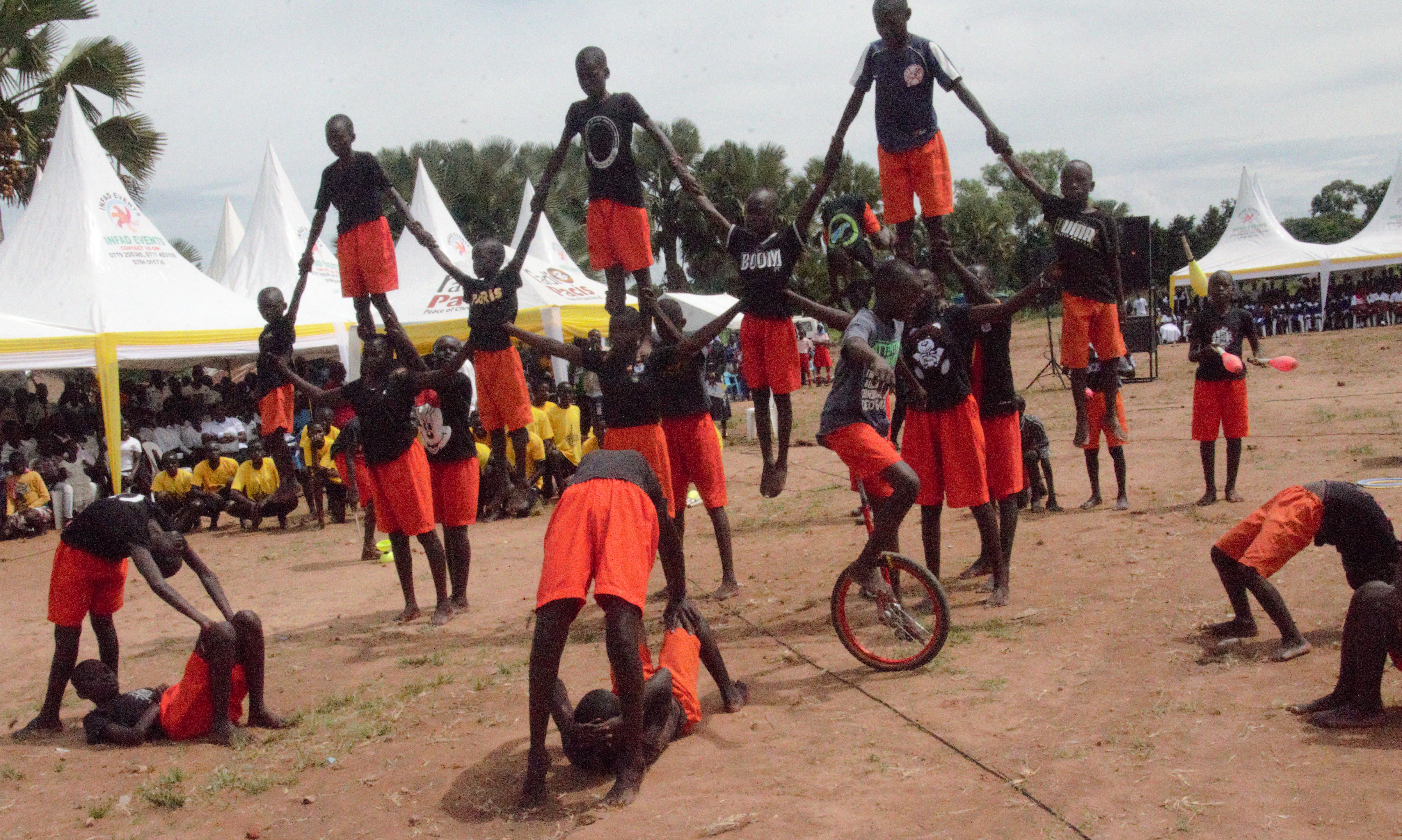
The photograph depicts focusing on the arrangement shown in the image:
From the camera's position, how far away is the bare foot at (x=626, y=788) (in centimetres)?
443

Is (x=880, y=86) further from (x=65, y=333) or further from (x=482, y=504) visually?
(x=65, y=333)

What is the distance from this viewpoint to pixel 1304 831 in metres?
3.76

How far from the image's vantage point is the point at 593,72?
7.41m

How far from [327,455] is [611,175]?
8.36 m

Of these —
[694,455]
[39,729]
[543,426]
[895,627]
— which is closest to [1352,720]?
[895,627]

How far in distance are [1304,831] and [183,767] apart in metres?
4.95

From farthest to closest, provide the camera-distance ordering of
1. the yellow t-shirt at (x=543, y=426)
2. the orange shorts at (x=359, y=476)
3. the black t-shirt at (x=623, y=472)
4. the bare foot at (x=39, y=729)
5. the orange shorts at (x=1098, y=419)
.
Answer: the yellow t-shirt at (x=543, y=426)
the orange shorts at (x=359, y=476)
the orange shorts at (x=1098, y=419)
the bare foot at (x=39, y=729)
the black t-shirt at (x=623, y=472)

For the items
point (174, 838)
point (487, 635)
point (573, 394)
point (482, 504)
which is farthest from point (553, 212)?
point (174, 838)

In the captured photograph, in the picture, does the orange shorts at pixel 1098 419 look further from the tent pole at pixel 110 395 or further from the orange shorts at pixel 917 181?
the tent pole at pixel 110 395

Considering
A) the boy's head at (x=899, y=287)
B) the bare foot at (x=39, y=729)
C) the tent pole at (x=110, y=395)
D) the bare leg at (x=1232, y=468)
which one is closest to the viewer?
the boy's head at (x=899, y=287)

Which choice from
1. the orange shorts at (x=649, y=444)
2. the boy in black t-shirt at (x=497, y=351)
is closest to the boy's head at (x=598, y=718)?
the orange shorts at (x=649, y=444)

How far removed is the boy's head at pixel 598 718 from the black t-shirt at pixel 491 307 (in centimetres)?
375

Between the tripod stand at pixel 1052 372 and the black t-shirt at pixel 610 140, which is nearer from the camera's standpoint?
the black t-shirt at pixel 610 140

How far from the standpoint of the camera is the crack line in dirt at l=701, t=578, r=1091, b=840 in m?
4.05
